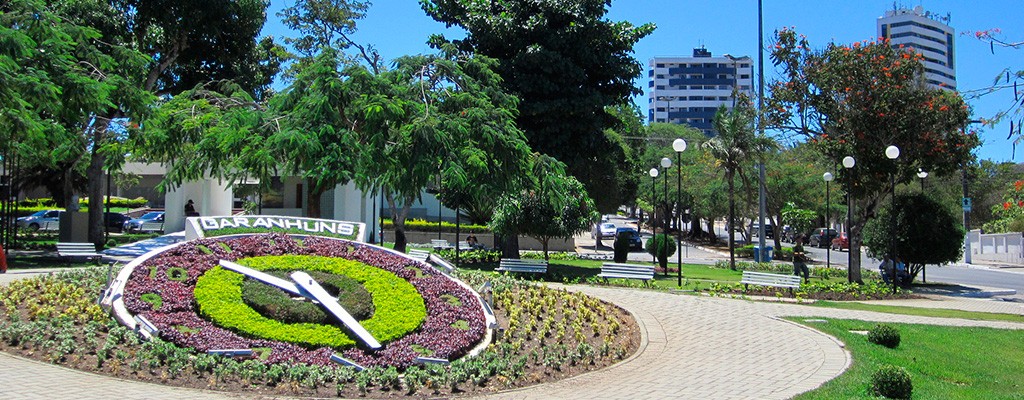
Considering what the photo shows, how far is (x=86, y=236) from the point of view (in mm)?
29312

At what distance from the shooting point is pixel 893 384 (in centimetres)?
891

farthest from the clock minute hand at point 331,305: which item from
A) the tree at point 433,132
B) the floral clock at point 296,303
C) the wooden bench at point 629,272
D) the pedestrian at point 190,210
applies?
the pedestrian at point 190,210

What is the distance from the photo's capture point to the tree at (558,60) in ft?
87.6

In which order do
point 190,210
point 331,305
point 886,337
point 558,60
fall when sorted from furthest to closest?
point 190,210 → point 558,60 → point 886,337 → point 331,305

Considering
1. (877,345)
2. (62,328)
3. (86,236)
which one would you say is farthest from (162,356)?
(86,236)

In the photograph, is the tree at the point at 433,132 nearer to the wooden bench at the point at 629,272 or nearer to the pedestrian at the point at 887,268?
the wooden bench at the point at 629,272

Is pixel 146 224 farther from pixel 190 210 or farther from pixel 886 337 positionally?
pixel 886 337

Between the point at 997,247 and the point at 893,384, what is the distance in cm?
4657

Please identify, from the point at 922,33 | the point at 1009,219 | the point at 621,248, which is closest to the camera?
the point at 621,248

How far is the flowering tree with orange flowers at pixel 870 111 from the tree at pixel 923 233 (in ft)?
2.87

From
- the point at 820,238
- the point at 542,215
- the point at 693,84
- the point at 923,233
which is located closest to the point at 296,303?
the point at 542,215

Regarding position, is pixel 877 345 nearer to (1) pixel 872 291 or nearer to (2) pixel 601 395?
(2) pixel 601 395

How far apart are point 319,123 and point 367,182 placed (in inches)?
61.8

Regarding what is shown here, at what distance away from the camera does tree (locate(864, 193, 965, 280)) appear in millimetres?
26781
